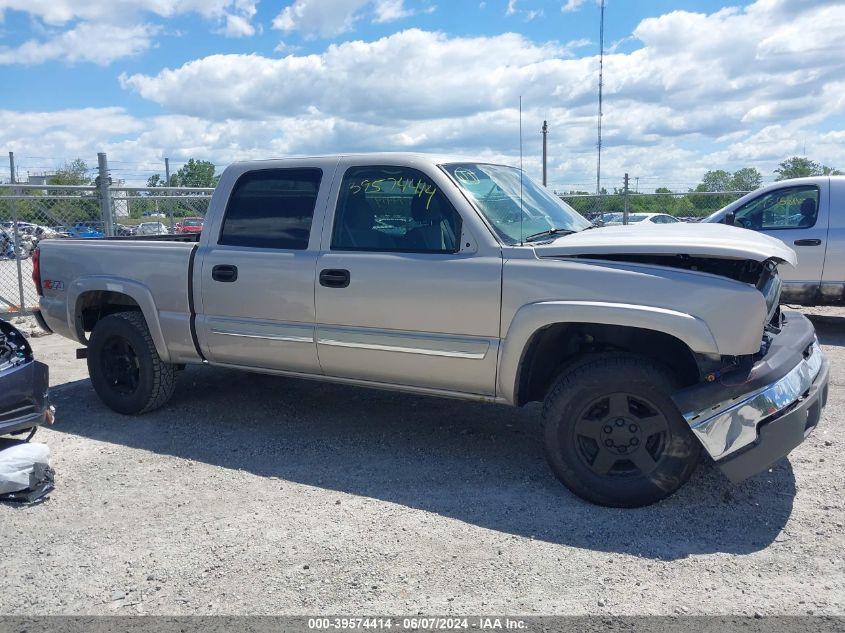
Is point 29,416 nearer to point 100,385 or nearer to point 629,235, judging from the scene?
point 100,385

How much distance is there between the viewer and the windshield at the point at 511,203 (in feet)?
14.9

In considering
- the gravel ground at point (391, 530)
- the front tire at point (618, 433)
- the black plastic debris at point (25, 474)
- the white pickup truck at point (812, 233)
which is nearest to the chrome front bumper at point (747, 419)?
the front tire at point (618, 433)

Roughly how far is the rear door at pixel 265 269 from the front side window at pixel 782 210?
567 cm

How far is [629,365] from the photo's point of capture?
3996 millimetres

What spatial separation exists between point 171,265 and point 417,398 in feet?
7.25

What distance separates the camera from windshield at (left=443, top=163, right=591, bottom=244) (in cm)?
453

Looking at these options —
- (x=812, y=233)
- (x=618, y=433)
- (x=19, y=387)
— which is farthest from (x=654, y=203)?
(x=19, y=387)

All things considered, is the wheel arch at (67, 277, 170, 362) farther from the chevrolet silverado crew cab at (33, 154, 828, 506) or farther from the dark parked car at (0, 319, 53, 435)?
the dark parked car at (0, 319, 53, 435)

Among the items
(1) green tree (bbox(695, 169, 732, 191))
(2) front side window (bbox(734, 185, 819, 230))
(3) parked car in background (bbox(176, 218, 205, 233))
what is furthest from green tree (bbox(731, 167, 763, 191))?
(3) parked car in background (bbox(176, 218, 205, 233))

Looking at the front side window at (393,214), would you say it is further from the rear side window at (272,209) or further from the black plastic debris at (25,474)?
the black plastic debris at (25,474)

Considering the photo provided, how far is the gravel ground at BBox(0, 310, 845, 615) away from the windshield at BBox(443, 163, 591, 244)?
1.50m

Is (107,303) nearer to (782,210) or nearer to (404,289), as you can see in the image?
(404,289)

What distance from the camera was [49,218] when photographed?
10.3 meters

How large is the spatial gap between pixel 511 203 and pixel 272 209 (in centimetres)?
166
